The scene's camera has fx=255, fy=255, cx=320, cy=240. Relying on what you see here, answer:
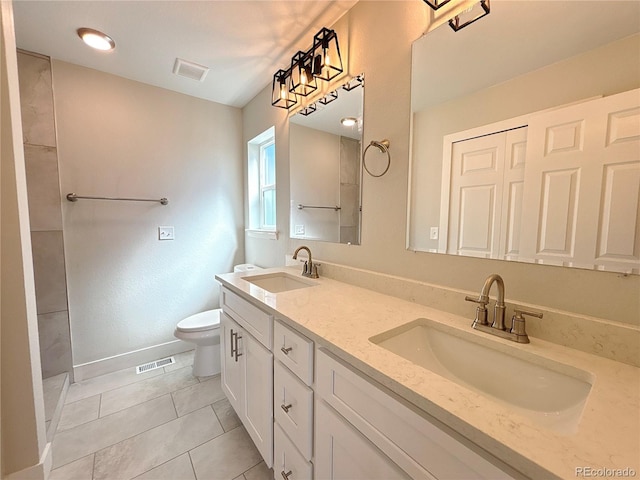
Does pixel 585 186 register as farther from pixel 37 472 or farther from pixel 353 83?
pixel 37 472

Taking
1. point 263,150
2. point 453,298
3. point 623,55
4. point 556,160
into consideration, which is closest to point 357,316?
point 453,298

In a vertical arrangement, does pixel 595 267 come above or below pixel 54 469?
above

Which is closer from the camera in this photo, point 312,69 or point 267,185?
point 312,69

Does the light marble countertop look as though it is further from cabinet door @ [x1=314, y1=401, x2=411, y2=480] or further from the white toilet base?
the white toilet base

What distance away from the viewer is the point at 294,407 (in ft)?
3.08

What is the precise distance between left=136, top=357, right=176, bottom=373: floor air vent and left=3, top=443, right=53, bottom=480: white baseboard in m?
0.99

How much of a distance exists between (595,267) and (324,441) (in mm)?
956

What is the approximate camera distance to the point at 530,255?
2.77 ft

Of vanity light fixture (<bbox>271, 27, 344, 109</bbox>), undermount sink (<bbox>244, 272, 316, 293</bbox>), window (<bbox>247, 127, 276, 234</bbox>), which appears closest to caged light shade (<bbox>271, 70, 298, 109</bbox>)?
vanity light fixture (<bbox>271, 27, 344, 109</bbox>)

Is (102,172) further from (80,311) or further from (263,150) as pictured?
(263,150)

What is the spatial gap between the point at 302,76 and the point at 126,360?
2.58 meters

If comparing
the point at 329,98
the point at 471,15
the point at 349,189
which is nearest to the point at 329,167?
the point at 349,189

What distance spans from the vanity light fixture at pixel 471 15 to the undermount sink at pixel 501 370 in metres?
1.11

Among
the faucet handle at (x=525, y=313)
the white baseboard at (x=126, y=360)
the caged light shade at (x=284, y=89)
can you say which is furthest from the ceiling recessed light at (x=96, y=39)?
the faucet handle at (x=525, y=313)
